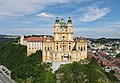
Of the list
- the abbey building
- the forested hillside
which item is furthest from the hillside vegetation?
the abbey building

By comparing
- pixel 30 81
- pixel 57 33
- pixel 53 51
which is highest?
pixel 57 33

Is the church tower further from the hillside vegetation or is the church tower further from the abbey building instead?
the hillside vegetation

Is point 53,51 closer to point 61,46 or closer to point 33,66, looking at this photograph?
point 61,46

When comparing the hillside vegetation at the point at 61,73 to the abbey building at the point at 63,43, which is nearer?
the hillside vegetation at the point at 61,73

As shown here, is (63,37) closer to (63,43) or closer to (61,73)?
(63,43)

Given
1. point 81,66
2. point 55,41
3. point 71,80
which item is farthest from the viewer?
point 55,41

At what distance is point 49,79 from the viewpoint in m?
65.2

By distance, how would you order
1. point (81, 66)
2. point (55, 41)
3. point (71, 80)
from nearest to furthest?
point (71, 80), point (81, 66), point (55, 41)

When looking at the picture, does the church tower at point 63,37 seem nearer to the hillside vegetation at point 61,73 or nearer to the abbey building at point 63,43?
the abbey building at point 63,43

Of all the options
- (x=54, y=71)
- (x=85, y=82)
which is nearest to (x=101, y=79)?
(x=85, y=82)

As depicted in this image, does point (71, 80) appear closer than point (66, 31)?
Yes

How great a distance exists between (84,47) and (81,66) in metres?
9.00

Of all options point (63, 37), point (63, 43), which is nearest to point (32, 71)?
point (63, 43)

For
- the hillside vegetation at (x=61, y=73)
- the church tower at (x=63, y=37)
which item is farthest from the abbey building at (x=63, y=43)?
the hillside vegetation at (x=61, y=73)
